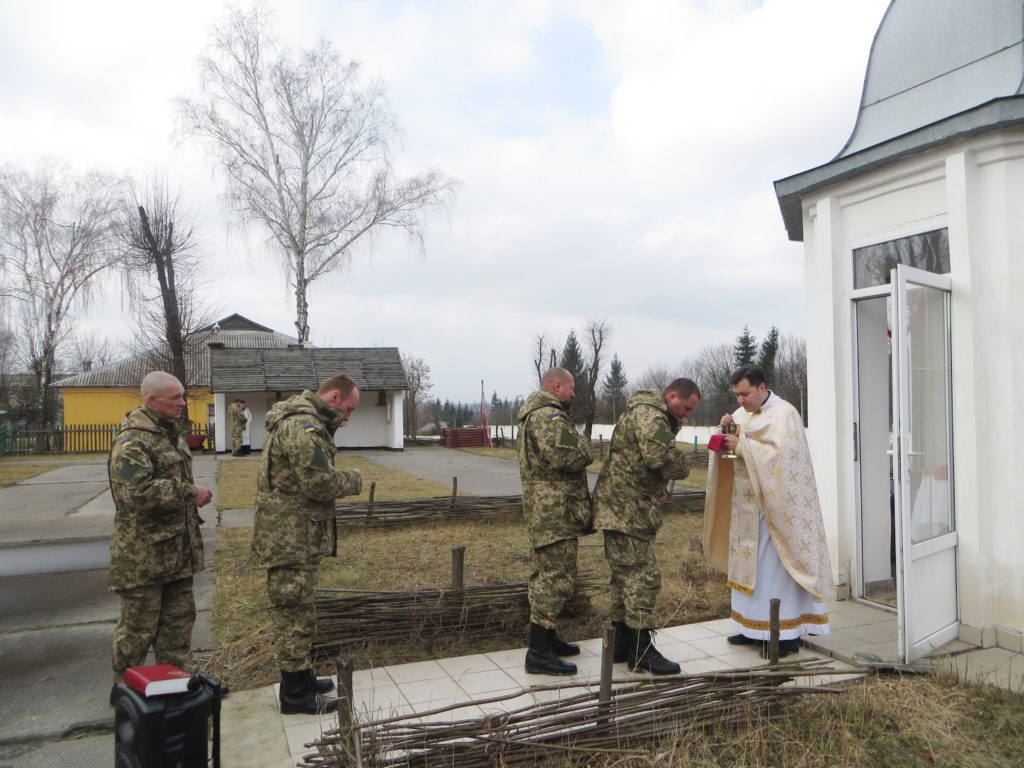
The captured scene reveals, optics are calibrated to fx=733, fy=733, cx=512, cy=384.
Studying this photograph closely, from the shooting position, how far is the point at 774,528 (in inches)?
183

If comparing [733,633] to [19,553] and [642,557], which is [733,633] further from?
[19,553]

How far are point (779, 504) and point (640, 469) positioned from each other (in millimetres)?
979

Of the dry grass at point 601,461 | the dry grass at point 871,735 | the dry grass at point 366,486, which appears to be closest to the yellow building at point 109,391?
the dry grass at point 601,461

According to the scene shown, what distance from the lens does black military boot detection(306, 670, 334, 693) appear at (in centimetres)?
395

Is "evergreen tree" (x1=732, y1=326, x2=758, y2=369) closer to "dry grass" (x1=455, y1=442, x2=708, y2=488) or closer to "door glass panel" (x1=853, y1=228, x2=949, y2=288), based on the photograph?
"dry grass" (x1=455, y1=442, x2=708, y2=488)

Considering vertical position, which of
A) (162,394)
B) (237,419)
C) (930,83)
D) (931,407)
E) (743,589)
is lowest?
(743,589)

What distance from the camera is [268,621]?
5.38 metres

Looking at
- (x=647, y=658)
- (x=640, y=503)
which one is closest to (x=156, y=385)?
(x=640, y=503)

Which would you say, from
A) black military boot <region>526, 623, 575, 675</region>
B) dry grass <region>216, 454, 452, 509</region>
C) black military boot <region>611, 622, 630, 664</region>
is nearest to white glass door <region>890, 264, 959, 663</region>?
black military boot <region>611, 622, 630, 664</region>

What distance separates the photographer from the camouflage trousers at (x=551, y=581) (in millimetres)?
4375

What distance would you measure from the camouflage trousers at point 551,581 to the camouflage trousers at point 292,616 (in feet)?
4.26

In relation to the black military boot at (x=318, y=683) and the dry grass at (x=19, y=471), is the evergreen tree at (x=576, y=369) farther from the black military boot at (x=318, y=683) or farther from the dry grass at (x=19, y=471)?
the black military boot at (x=318, y=683)

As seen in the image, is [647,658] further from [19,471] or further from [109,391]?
[109,391]

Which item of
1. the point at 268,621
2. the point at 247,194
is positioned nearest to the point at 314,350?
the point at 247,194
